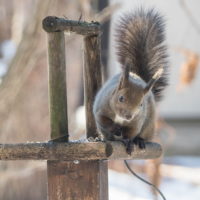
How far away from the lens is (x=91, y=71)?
2230 millimetres

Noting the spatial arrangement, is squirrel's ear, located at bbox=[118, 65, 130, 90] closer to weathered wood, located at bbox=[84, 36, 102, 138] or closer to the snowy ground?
weathered wood, located at bbox=[84, 36, 102, 138]

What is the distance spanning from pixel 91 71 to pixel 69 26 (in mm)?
278

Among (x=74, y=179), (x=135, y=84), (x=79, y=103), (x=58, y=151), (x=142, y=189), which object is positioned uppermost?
(x=135, y=84)

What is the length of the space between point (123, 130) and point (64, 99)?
440 mm

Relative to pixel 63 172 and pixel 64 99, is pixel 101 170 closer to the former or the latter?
pixel 63 172

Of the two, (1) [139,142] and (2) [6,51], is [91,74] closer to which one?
(1) [139,142]

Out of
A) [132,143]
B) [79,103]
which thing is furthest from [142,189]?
[132,143]

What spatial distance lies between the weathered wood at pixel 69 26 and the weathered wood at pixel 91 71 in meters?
0.06

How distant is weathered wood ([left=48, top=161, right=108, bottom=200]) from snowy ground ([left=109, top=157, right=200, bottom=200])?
2.79 meters

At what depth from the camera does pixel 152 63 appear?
99.7 inches

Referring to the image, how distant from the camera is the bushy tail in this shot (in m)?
2.46

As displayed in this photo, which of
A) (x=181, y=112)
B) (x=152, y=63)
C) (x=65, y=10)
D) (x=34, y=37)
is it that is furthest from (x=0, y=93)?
(x=181, y=112)

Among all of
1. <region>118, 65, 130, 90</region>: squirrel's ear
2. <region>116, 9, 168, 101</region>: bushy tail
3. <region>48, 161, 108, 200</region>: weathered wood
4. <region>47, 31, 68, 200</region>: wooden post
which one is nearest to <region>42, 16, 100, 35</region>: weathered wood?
<region>47, 31, 68, 200</region>: wooden post

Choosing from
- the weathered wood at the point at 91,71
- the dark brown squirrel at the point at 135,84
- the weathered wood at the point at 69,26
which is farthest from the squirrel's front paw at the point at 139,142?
the weathered wood at the point at 69,26
